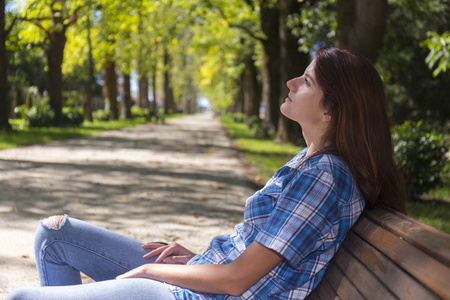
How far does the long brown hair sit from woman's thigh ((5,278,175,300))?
0.85 metres

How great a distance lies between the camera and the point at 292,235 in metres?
2.12

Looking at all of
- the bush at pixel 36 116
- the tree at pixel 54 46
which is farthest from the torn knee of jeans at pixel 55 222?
the tree at pixel 54 46

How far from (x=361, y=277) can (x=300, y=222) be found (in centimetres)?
28

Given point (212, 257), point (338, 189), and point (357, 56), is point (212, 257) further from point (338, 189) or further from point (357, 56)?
point (357, 56)

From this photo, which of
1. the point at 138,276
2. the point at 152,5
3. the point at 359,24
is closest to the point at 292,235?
the point at 138,276

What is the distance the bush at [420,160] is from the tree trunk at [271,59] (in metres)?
13.5

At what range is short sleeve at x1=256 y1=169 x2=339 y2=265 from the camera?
212cm

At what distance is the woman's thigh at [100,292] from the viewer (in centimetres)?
208

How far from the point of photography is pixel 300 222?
212 centimetres

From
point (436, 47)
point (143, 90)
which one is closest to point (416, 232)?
point (436, 47)

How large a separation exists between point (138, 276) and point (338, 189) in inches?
33.1

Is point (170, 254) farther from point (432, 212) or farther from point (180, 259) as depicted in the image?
point (432, 212)

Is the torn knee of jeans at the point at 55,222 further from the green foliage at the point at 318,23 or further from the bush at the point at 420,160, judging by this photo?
the green foliage at the point at 318,23

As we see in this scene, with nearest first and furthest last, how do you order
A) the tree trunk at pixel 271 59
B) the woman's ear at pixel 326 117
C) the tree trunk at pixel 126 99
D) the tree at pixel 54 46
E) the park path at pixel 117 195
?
the woman's ear at pixel 326 117
the park path at pixel 117 195
the tree trunk at pixel 271 59
the tree at pixel 54 46
the tree trunk at pixel 126 99
